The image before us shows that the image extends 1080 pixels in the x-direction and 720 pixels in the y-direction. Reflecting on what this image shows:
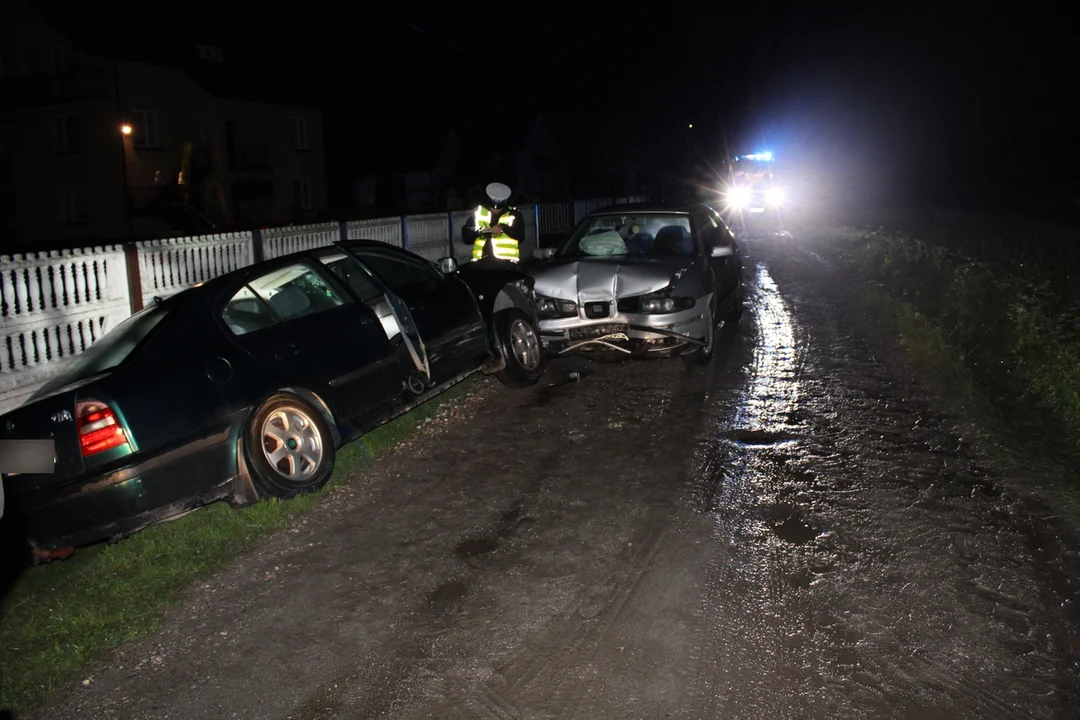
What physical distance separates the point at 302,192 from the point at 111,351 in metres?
37.3

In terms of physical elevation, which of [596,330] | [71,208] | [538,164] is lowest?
[596,330]

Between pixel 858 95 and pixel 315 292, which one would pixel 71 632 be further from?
pixel 858 95

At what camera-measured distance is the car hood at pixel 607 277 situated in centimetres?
909

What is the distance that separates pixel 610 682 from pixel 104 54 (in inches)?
1400

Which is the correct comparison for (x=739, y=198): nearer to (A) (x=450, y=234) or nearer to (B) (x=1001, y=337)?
(A) (x=450, y=234)

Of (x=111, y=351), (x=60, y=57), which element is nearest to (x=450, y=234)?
(x=111, y=351)

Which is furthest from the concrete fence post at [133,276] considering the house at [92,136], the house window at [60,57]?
the house window at [60,57]

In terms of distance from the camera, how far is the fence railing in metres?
7.61

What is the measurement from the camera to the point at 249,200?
124ft

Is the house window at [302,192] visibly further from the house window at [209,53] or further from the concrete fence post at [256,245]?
the concrete fence post at [256,245]

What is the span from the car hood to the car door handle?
12.1ft

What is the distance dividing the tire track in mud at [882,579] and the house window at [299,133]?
37289 mm

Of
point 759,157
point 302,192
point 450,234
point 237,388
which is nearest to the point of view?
point 237,388

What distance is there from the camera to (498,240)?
12531 mm
